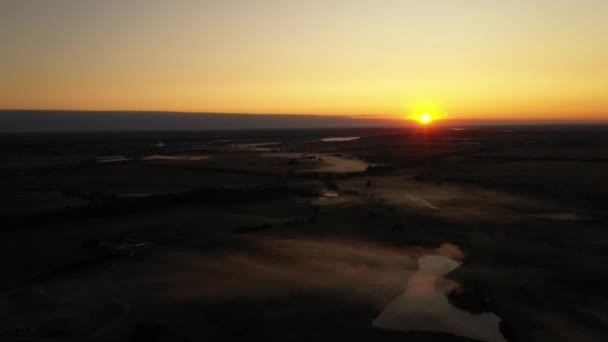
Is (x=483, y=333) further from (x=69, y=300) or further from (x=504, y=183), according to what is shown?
(x=504, y=183)

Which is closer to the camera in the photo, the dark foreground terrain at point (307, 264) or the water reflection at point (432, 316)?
the water reflection at point (432, 316)

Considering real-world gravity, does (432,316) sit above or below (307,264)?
below

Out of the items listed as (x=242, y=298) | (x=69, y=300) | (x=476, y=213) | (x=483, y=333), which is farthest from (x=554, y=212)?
(x=69, y=300)

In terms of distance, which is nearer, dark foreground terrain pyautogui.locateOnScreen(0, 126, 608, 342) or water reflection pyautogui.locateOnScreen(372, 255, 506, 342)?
water reflection pyautogui.locateOnScreen(372, 255, 506, 342)

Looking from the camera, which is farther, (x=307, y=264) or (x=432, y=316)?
(x=307, y=264)
